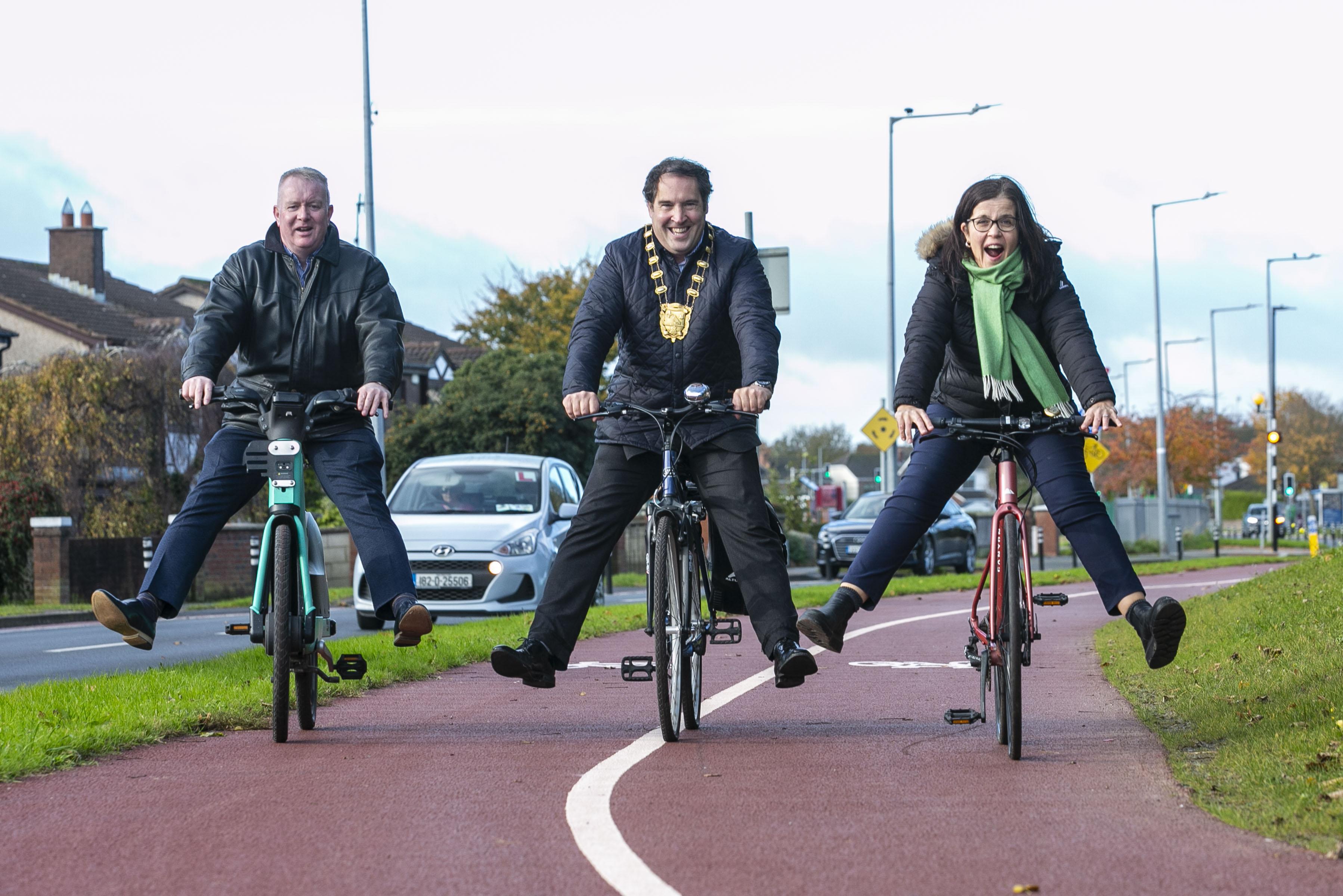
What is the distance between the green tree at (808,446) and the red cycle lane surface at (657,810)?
14247 centimetres

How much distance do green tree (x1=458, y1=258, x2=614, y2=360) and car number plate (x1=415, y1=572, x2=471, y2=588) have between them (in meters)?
41.1

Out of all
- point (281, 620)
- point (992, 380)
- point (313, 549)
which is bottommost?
point (281, 620)

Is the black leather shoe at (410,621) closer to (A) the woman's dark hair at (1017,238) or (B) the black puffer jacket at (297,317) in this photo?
(B) the black puffer jacket at (297,317)

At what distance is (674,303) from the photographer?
6.55 m

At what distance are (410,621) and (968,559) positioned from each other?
84.4ft

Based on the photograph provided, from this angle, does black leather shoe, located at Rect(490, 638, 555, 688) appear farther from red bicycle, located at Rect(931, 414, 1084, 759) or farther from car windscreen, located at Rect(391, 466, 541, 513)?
car windscreen, located at Rect(391, 466, 541, 513)

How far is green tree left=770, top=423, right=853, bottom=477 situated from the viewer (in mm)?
153125

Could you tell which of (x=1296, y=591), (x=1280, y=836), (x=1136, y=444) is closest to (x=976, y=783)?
(x=1280, y=836)

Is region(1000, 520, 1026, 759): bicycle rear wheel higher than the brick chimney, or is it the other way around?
the brick chimney

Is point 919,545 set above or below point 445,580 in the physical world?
below

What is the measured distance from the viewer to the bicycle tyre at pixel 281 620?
6.25m

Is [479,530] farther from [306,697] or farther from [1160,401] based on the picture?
[1160,401]

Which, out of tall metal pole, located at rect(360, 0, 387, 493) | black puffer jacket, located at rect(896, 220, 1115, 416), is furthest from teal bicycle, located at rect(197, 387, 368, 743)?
tall metal pole, located at rect(360, 0, 387, 493)

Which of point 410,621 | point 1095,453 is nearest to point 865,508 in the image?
point 1095,453
